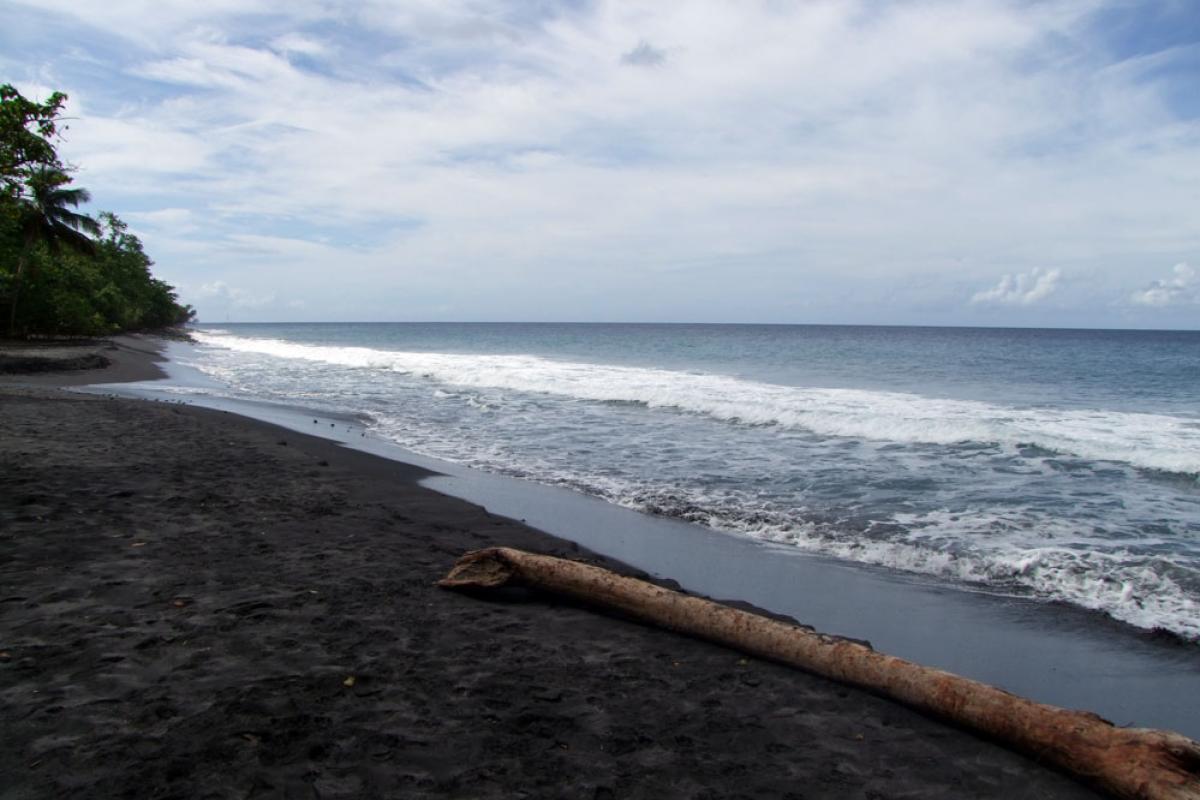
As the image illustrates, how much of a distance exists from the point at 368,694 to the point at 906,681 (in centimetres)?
266

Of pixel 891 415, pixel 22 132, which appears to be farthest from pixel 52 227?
pixel 891 415

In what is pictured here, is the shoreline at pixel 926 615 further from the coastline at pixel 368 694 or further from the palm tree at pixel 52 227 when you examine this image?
the palm tree at pixel 52 227

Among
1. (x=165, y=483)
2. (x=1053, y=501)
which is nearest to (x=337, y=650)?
(x=165, y=483)

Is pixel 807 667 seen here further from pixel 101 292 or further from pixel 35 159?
pixel 101 292

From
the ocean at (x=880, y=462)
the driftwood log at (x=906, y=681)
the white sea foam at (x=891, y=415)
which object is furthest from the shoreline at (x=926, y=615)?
the white sea foam at (x=891, y=415)

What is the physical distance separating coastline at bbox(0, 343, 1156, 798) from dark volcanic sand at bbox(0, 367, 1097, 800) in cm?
1

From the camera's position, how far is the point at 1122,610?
18.9 ft

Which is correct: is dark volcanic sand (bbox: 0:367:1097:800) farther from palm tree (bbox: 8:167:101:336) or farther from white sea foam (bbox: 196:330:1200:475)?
palm tree (bbox: 8:167:101:336)

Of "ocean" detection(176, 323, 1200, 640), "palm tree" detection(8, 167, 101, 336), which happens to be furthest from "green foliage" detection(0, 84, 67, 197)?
"palm tree" detection(8, 167, 101, 336)

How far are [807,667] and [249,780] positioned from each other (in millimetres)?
2781

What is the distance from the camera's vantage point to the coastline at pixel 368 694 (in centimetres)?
301

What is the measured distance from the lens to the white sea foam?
13355 mm

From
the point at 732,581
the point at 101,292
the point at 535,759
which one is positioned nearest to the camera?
the point at 535,759

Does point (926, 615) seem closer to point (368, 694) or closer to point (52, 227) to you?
point (368, 694)
